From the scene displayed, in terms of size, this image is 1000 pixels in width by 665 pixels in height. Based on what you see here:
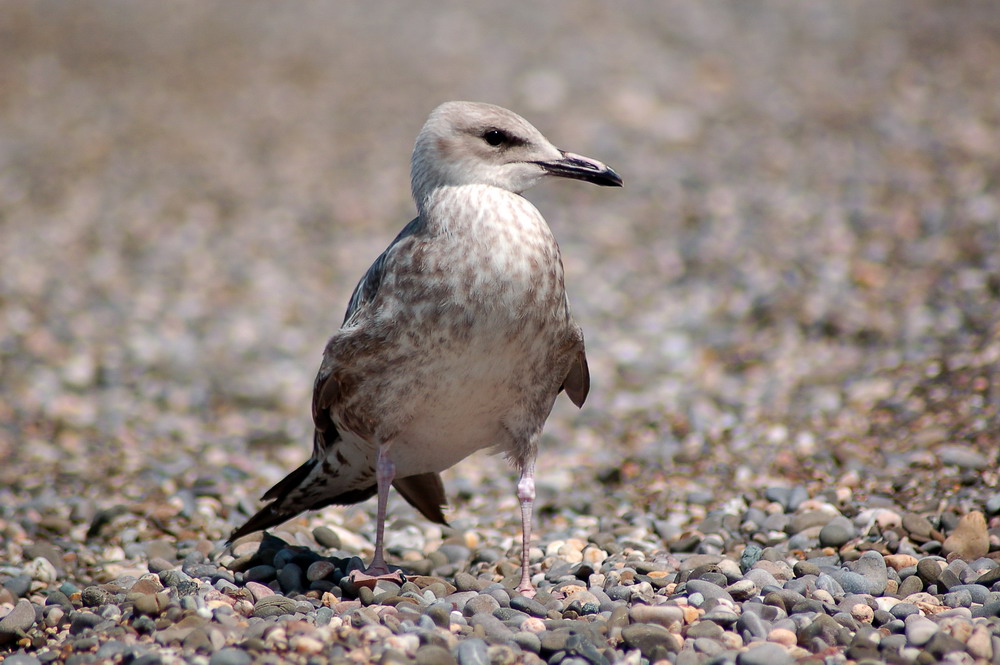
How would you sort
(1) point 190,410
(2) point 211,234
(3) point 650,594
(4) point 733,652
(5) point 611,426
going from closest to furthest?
1. (4) point 733,652
2. (3) point 650,594
3. (5) point 611,426
4. (1) point 190,410
5. (2) point 211,234

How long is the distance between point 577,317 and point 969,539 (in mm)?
5275

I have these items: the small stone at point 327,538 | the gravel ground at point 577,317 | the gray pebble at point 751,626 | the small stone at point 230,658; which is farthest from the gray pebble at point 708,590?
the small stone at point 327,538

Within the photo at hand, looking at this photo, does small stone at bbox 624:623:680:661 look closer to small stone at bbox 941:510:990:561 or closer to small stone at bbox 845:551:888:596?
small stone at bbox 845:551:888:596

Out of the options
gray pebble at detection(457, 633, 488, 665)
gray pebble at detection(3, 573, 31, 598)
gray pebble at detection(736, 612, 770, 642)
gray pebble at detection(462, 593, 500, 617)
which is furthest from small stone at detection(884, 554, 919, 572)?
gray pebble at detection(3, 573, 31, 598)

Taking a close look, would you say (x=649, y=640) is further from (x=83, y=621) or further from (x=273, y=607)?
(x=83, y=621)

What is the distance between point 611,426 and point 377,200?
→ 501cm

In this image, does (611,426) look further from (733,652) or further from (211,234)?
(211,234)

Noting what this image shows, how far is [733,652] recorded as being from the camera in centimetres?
367

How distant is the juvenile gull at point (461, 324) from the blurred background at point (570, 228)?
178 cm

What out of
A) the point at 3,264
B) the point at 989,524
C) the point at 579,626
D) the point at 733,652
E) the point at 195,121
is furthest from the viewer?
the point at 195,121

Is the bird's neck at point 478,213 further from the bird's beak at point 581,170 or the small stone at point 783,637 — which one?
the small stone at point 783,637

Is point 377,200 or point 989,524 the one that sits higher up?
point 377,200

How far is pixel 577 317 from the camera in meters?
9.79

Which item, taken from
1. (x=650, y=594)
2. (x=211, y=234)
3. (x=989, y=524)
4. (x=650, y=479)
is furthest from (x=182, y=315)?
(x=989, y=524)
